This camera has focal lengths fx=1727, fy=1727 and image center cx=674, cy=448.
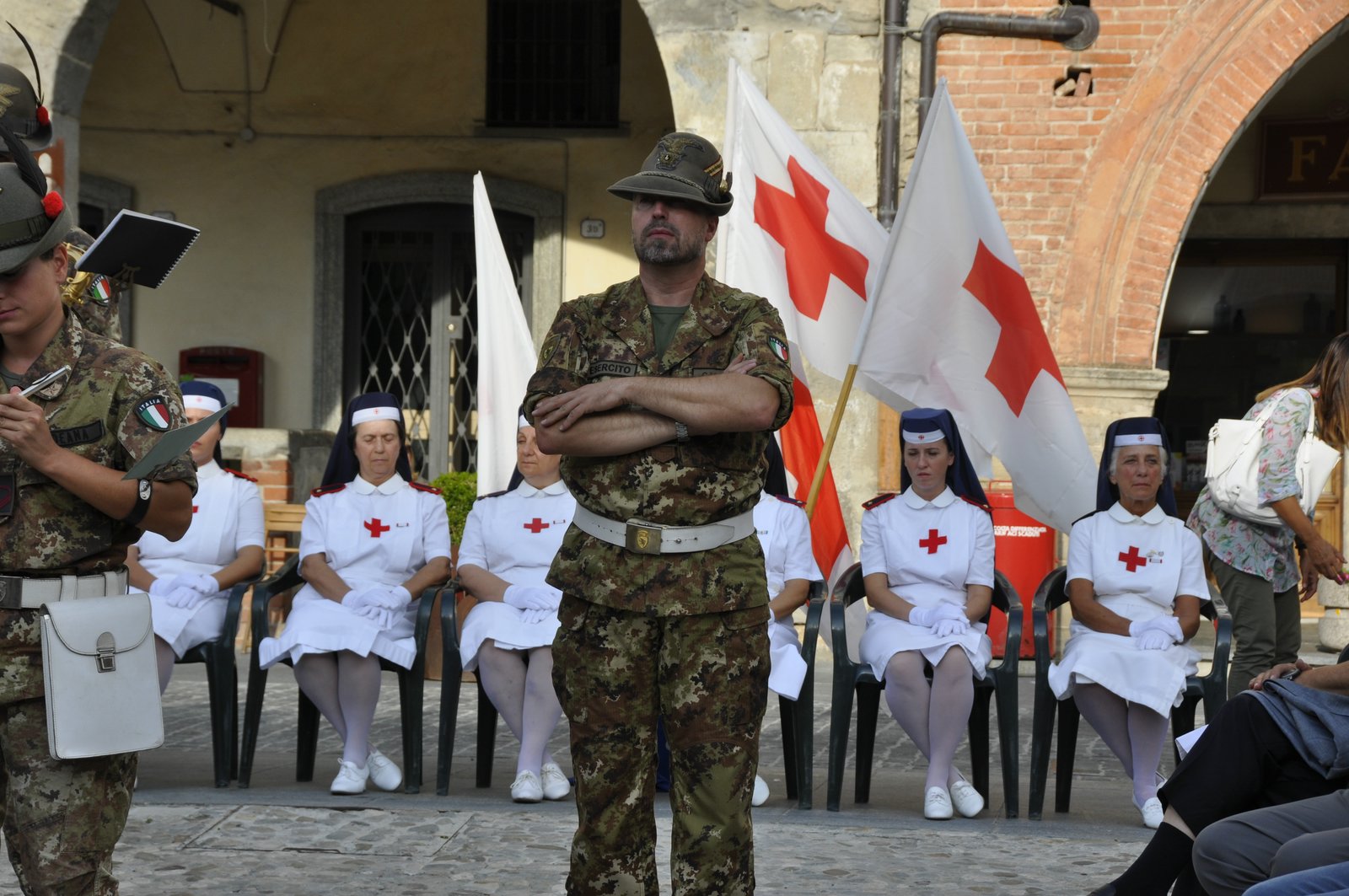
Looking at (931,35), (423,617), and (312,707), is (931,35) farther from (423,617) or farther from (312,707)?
(312,707)

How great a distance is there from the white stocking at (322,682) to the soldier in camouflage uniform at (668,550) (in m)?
2.50

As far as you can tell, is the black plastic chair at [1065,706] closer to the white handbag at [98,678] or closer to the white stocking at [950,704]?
the white stocking at [950,704]

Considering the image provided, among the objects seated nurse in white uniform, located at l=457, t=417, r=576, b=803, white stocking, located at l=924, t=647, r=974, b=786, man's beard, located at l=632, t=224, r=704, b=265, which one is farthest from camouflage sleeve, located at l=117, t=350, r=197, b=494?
white stocking, located at l=924, t=647, r=974, b=786

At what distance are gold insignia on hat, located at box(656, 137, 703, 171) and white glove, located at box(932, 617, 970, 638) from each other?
264cm

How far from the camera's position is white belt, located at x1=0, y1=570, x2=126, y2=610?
330cm

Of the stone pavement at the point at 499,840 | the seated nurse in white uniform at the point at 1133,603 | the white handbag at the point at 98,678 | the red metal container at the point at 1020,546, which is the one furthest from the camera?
the red metal container at the point at 1020,546

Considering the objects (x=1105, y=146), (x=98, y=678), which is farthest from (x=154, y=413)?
(x=1105, y=146)

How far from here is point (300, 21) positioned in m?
12.8

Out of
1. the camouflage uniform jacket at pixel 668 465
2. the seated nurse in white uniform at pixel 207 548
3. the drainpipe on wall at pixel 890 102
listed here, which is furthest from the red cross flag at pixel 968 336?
the drainpipe on wall at pixel 890 102

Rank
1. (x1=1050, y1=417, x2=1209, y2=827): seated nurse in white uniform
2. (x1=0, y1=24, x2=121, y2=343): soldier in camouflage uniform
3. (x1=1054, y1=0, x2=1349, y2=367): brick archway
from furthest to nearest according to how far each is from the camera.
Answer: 1. (x1=1054, y1=0, x2=1349, y2=367): brick archway
2. (x1=1050, y1=417, x2=1209, y2=827): seated nurse in white uniform
3. (x1=0, y1=24, x2=121, y2=343): soldier in camouflage uniform

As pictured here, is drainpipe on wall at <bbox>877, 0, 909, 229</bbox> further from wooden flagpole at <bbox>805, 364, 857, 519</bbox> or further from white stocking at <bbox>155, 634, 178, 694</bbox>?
white stocking at <bbox>155, 634, 178, 694</bbox>

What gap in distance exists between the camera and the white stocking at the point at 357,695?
6203mm

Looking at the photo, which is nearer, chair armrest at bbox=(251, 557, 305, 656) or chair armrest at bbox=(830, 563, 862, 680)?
chair armrest at bbox=(830, 563, 862, 680)

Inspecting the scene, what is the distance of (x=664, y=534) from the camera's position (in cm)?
378
